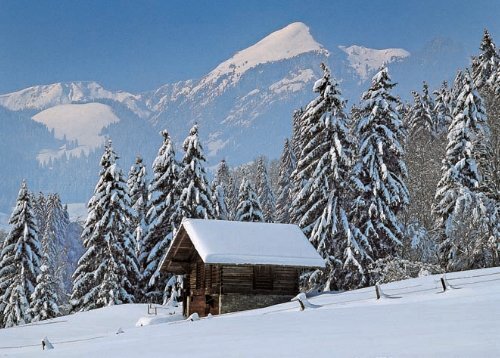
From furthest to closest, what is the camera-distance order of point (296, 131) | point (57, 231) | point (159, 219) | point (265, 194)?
point (57, 231)
point (265, 194)
point (296, 131)
point (159, 219)

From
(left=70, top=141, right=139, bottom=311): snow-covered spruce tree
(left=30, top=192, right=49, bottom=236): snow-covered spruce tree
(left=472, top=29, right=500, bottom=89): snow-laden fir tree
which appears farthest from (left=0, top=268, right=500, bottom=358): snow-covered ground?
(left=30, top=192, right=49, bottom=236): snow-covered spruce tree

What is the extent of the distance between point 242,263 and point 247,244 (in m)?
2.05

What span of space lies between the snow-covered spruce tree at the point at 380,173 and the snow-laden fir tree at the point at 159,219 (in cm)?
1440

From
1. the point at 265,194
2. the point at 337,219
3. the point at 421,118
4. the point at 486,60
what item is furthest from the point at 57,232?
the point at 337,219

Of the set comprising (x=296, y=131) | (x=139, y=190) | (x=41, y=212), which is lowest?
(x=139, y=190)

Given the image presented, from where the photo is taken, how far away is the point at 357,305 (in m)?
22.2

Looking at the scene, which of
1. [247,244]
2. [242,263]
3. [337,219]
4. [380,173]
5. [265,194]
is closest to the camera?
[242,263]

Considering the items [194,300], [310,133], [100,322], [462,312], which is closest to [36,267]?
[100,322]

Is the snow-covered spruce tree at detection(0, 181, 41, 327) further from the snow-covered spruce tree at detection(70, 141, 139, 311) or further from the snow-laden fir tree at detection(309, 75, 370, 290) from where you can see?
the snow-laden fir tree at detection(309, 75, 370, 290)

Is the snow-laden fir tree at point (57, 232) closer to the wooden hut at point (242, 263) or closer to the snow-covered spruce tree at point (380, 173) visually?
the snow-covered spruce tree at point (380, 173)

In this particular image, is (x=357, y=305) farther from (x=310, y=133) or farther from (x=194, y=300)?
(x=310, y=133)

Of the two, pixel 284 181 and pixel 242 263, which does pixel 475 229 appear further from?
pixel 284 181

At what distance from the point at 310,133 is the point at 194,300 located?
538 inches

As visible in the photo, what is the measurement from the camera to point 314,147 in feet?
145
